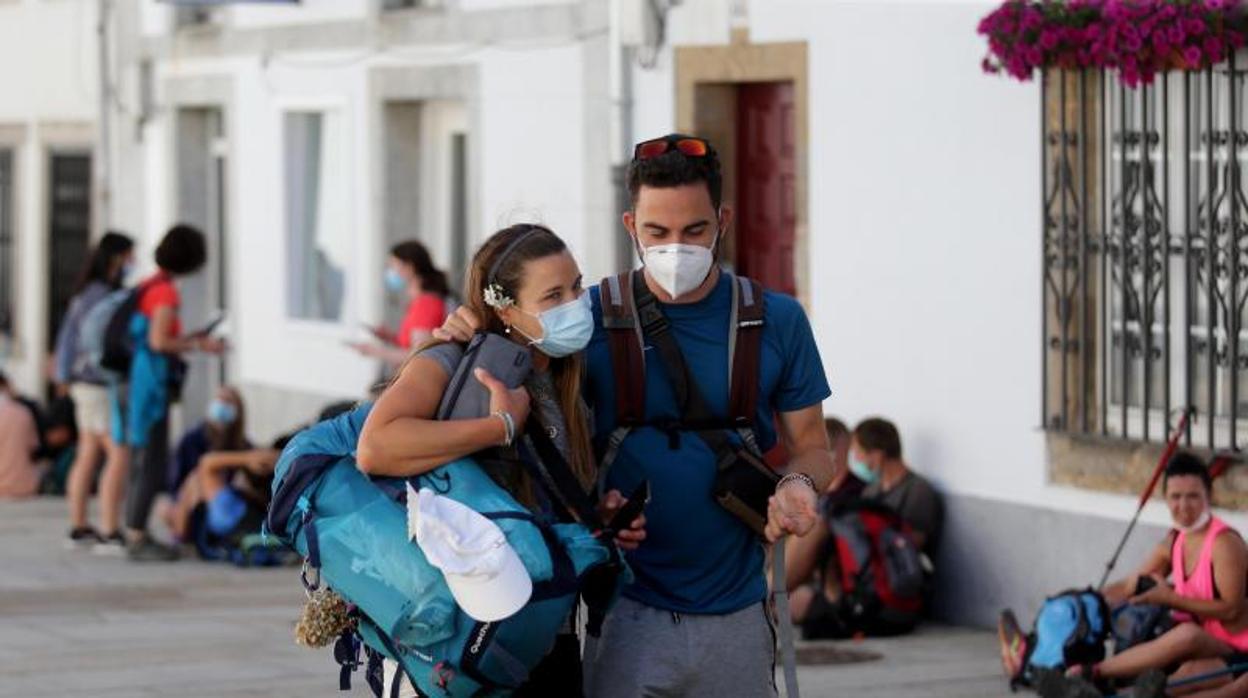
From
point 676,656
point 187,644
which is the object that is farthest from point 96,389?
point 676,656

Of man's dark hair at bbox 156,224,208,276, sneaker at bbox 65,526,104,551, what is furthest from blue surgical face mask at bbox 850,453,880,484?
sneaker at bbox 65,526,104,551

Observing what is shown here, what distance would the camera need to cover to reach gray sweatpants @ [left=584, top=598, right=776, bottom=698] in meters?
5.79

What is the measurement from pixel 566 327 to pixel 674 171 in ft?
1.27

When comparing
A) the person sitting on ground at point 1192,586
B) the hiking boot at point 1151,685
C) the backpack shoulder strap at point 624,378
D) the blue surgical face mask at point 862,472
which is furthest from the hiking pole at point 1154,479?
the backpack shoulder strap at point 624,378

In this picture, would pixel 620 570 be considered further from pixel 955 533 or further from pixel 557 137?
pixel 557 137

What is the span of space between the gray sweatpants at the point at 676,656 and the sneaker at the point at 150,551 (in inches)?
420

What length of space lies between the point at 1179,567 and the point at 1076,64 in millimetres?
2313

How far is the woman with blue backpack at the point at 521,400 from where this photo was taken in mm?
5496

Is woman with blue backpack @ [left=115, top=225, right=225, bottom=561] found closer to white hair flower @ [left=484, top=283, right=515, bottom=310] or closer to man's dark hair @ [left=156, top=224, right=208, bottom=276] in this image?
man's dark hair @ [left=156, top=224, right=208, bottom=276]

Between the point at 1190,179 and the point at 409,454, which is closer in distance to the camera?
the point at 409,454

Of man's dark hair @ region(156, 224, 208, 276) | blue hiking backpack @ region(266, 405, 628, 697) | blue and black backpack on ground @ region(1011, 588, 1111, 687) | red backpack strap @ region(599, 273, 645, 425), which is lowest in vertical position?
blue and black backpack on ground @ region(1011, 588, 1111, 687)

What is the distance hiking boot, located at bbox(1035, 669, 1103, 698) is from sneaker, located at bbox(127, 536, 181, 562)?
688 cm

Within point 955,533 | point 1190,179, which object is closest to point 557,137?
point 955,533

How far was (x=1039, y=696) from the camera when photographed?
10773 mm
